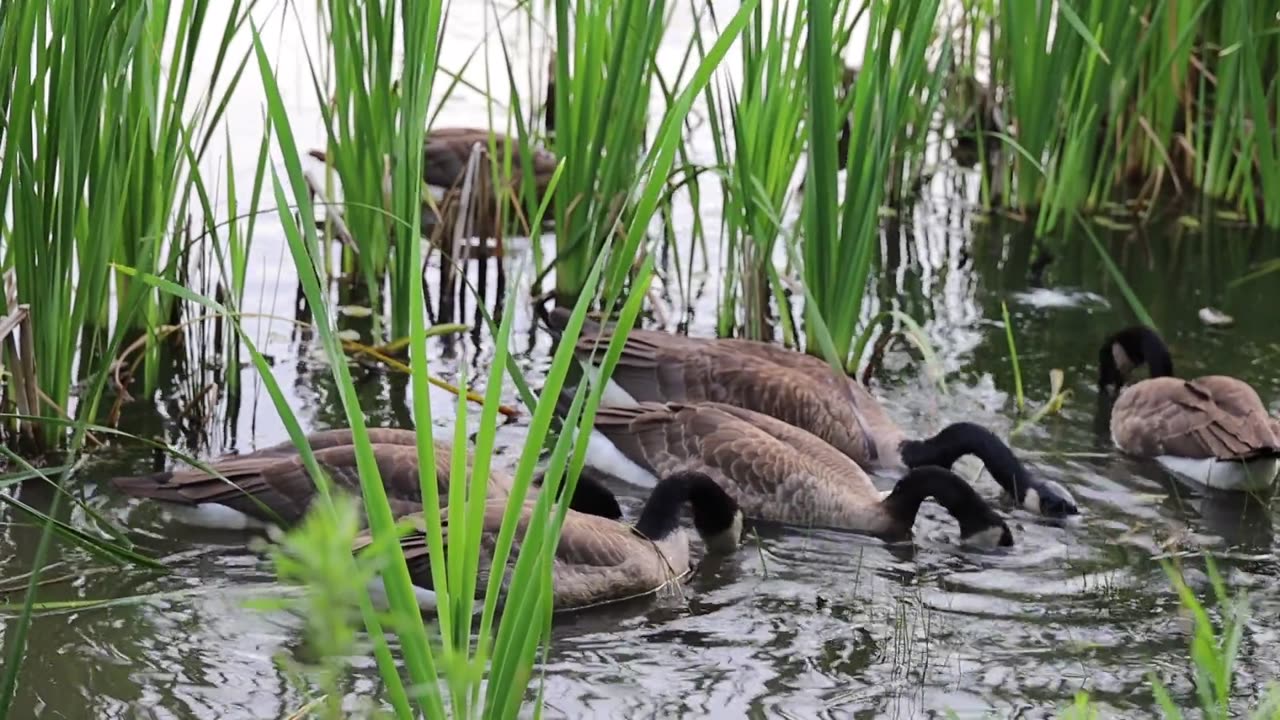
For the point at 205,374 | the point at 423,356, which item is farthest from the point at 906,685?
the point at 205,374

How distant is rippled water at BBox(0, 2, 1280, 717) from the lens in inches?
193

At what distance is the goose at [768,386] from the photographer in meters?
7.46

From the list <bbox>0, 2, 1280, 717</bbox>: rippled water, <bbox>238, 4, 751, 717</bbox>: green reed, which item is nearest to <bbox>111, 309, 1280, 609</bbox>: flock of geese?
<bbox>0, 2, 1280, 717</bbox>: rippled water

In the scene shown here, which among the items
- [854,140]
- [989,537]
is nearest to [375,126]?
[854,140]

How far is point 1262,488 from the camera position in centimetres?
705

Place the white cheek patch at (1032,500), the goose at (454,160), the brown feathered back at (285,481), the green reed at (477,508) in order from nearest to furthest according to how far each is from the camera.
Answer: the green reed at (477,508), the brown feathered back at (285,481), the white cheek patch at (1032,500), the goose at (454,160)

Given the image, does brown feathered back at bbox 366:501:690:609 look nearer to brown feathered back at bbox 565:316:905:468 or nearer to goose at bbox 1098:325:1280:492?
brown feathered back at bbox 565:316:905:468

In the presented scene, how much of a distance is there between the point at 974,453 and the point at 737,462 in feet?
3.27

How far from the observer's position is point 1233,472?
23.1 feet

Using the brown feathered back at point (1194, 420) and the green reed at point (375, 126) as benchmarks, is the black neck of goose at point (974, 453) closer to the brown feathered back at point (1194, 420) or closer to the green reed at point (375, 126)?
the brown feathered back at point (1194, 420)

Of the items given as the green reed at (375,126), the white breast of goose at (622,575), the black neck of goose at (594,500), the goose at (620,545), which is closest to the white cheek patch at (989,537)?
the goose at (620,545)

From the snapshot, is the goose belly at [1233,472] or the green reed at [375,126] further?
the goose belly at [1233,472]

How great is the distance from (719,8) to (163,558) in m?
8.19

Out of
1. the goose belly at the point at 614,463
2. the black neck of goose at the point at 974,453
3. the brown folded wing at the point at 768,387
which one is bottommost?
the goose belly at the point at 614,463
